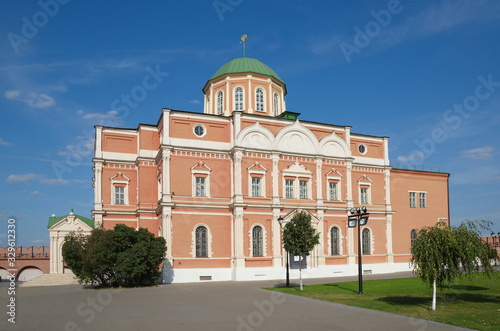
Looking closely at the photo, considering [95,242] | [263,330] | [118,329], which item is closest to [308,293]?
[263,330]

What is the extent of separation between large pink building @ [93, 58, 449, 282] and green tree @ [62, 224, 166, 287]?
2679mm

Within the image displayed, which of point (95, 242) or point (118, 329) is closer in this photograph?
point (118, 329)

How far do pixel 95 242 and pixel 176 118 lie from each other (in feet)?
37.1

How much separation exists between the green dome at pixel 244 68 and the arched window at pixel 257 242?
1452 centimetres

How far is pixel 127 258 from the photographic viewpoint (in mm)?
28234

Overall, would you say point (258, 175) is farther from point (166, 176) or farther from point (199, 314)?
point (199, 314)

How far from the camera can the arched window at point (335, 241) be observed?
3838 centimetres

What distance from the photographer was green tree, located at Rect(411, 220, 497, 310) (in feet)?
54.0

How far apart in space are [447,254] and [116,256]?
65.6 feet

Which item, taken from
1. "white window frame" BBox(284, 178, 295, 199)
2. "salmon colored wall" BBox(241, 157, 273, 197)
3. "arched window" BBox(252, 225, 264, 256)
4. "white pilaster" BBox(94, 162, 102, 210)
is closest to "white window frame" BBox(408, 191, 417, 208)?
"white window frame" BBox(284, 178, 295, 199)

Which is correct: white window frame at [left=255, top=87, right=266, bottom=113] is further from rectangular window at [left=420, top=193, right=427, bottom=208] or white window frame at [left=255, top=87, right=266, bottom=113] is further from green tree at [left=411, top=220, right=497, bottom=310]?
green tree at [left=411, top=220, right=497, bottom=310]

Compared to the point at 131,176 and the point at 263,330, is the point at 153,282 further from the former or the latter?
the point at 263,330

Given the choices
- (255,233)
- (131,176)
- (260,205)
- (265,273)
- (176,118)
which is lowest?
(265,273)

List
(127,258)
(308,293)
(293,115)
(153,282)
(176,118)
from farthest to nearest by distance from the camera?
(293,115)
(176,118)
(153,282)
(127,258)
(308,293)
